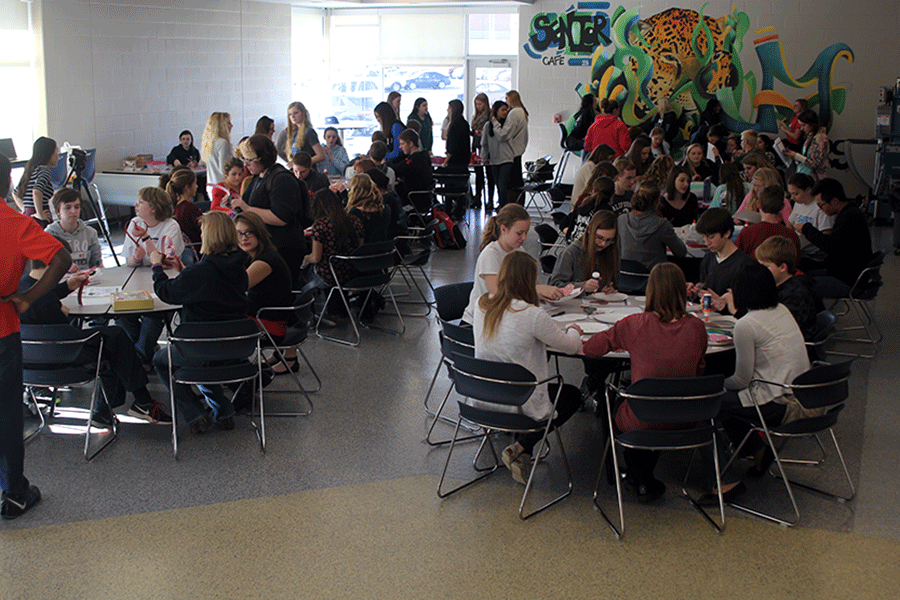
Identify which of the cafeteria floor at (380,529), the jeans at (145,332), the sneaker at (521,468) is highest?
the jeans at (145,332)

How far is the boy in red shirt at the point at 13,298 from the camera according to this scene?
363cm

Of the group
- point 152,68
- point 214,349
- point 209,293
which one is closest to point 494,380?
point 214,349

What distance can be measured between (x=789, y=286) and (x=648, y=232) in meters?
1.46

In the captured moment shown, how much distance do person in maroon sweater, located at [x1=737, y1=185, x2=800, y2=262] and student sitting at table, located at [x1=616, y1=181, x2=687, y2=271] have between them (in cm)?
46

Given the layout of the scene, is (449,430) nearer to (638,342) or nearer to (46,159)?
(638,342)

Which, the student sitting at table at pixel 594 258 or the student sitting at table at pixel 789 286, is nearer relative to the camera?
the student sitting at table at pixel 789 286

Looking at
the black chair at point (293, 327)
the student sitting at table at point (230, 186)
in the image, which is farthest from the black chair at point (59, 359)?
the student sitting at table at point (230, 186)

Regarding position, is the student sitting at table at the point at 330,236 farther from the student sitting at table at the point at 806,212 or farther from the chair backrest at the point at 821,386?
the chair backrest at the point at 821,386

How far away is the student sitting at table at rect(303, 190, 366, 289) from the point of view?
6387mm

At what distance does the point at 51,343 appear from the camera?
4227mm

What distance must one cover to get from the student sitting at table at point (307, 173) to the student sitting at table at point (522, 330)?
3.35 m

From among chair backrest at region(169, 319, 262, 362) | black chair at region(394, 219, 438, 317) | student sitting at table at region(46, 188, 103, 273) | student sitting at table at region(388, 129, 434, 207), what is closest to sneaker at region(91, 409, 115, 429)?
chair backrest at region(169, 319, 262, 362)

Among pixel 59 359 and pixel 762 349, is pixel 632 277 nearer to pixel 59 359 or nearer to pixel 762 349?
pixel 762 349

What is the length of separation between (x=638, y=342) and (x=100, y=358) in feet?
9.13
